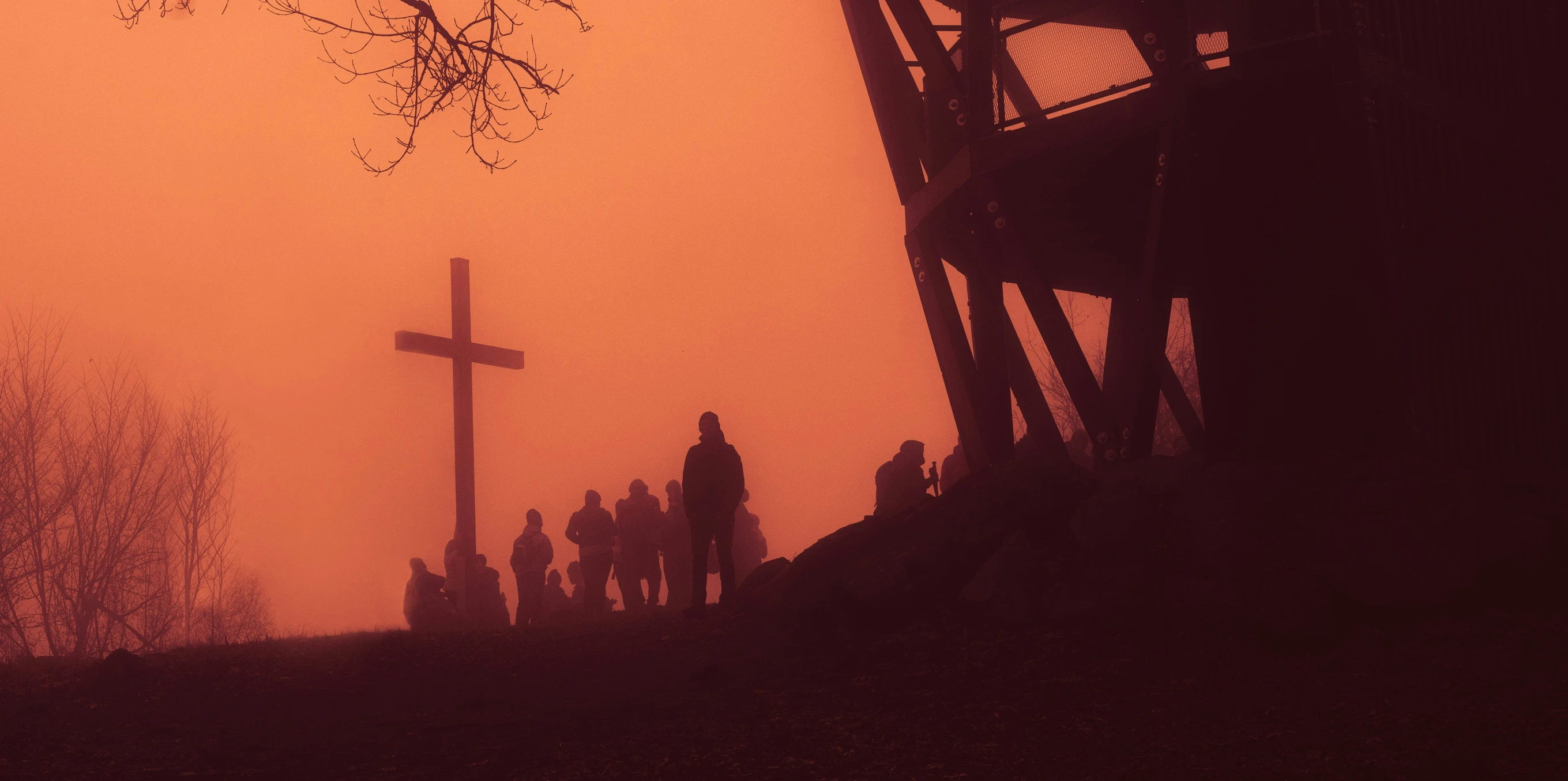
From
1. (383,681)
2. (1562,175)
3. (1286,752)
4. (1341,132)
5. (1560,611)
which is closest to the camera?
(1286,752)

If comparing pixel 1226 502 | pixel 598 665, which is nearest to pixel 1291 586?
pixel 1226 502

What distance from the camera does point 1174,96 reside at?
31.5 ft

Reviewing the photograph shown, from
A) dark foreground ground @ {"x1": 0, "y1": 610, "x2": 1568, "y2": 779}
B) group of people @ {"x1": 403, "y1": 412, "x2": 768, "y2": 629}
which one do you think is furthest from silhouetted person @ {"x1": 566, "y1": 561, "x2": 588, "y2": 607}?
dark foreground ground @ {"x1": 0, "y1": 610, "x2": 1568, "y2": 779}

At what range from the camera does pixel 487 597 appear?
1730 cm

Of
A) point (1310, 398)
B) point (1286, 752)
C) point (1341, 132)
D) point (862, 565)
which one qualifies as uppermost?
point (1341, 132)

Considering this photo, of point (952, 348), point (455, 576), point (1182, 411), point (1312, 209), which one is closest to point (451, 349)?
point (455, 576)

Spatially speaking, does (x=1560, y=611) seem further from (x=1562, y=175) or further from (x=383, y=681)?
(x=383, y=681)

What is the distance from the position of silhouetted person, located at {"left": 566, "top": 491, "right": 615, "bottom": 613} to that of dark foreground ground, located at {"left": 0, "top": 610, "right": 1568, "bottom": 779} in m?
7.09

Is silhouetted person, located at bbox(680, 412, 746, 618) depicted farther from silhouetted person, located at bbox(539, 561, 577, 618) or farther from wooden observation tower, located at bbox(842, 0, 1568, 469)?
silhouetted person, located at bbox(539, 561, 577, 618)

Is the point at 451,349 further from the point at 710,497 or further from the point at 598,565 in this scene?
the point at 710,497

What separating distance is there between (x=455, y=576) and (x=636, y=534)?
8.68ft

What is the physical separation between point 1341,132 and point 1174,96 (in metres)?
1.21

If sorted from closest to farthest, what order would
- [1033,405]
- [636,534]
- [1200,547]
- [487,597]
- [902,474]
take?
[1200,547] < [1033,405] < [902,474] < [636,534] < [487,597]

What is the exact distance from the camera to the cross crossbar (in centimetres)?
1708
